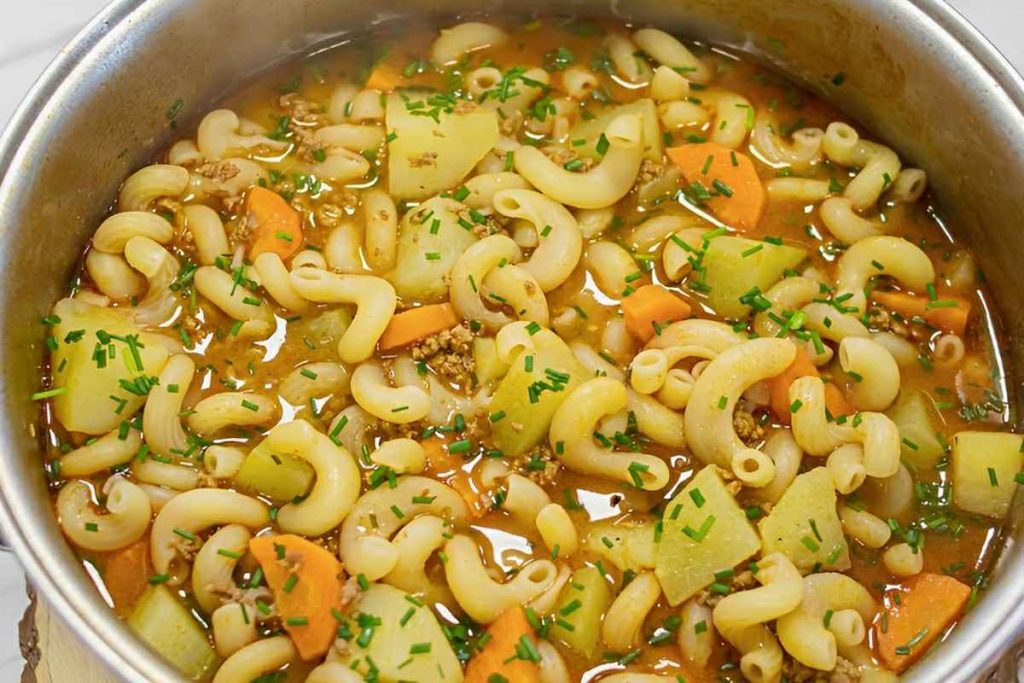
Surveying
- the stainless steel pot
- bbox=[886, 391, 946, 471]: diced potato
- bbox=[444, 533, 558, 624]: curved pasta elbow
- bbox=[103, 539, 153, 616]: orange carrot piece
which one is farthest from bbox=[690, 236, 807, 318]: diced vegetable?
bbox=[103, 539, 153, 616]: orange carrot piece

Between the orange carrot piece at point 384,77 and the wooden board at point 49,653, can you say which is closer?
the wooden board at point 49,653

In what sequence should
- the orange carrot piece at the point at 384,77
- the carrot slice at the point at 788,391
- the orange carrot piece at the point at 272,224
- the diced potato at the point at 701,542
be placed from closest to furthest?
the diced potato at the point at 701,542 → the carrot slice at the point at 788,391 → the orange carrot piece at the point at 272,224 → the orange carrot piece at the point at 384,77

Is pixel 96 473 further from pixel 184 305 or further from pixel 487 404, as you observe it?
pixel 487 404

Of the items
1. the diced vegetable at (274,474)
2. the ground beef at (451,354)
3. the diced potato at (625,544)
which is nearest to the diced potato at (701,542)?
the diced potato at (625,544)

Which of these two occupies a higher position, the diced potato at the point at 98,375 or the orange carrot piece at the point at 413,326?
the orange carrot piece at the point at 413,326

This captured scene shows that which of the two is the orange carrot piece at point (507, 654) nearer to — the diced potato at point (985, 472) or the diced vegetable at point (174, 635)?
the diced vegetable at point (174, 635)

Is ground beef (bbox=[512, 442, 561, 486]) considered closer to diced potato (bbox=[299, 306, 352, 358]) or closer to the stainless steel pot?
diced potato (bbox=[299, 306, 352, 358])

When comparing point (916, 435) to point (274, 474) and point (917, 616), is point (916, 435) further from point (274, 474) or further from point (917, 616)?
point (274, 474)

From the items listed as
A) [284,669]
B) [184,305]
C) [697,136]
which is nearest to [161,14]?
[184,305]
